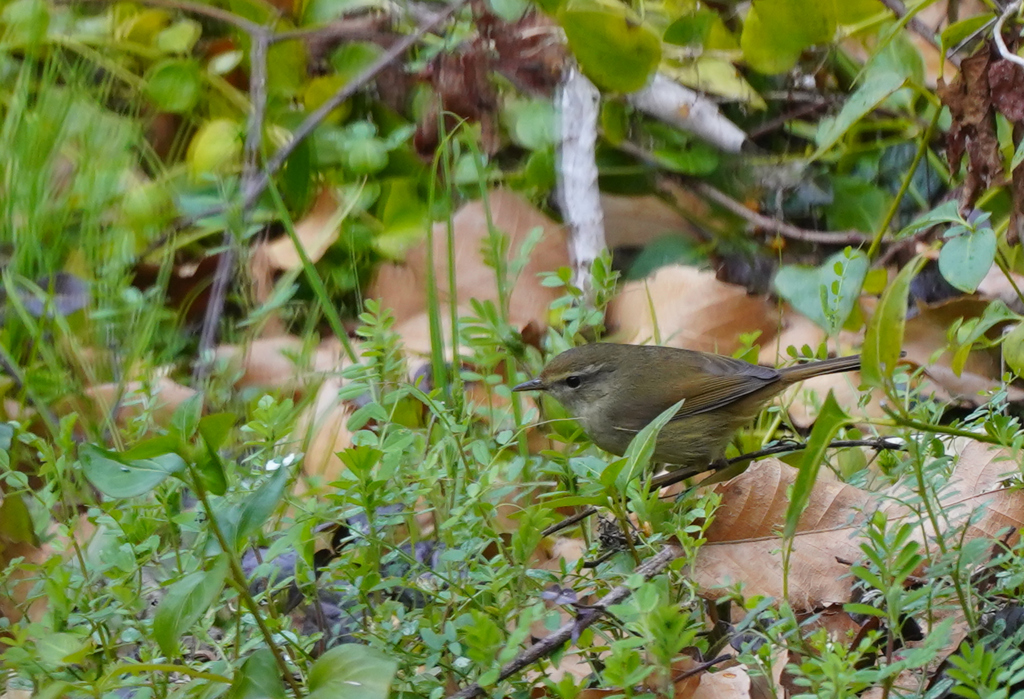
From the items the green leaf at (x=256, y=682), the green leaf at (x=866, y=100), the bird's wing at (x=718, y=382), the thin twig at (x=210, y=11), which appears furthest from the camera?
the thin twig at (x=210, y=11)

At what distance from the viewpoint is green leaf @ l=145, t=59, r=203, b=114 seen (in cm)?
491

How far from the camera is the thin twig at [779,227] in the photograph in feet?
13.6

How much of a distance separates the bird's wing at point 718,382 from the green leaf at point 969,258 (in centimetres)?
116

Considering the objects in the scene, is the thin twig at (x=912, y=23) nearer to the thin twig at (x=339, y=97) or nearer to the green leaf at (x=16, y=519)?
the thin twig at (x=339, y=97)

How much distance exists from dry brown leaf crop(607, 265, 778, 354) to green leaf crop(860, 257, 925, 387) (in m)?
2.19

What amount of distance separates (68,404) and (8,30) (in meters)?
2.30

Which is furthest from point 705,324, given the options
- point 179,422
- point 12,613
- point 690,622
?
point 179,422

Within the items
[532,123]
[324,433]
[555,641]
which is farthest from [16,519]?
[532,123]

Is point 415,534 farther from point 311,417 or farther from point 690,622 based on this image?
point 311,417

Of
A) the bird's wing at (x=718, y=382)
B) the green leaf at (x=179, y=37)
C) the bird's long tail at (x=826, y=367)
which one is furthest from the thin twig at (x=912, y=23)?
the green leaf at (x=179, y=37)

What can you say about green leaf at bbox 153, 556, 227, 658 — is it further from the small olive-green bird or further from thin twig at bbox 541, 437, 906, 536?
the small olive-green bird

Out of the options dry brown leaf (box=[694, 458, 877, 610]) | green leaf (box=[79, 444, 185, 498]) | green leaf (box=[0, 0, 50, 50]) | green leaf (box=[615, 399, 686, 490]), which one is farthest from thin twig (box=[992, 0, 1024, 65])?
green leaf (box=[0, 0, 50, 50])

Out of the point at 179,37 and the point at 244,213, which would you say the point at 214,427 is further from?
the point at 179,37

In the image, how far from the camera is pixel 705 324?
375 cm
